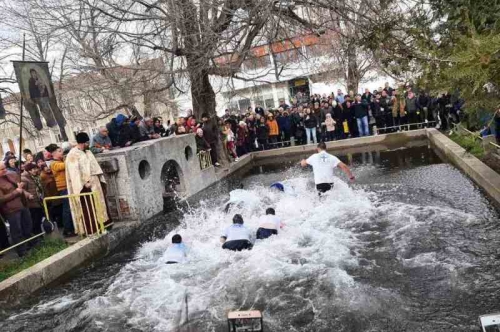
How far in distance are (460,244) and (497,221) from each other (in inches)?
48.1

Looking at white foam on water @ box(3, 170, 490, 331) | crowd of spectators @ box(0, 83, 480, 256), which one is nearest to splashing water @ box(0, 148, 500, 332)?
white foam on water @ box(3, 170, 490, 331)

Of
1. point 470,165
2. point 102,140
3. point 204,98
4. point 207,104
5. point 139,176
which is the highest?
point 204,98

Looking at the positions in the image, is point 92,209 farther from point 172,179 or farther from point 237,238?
point 172,179

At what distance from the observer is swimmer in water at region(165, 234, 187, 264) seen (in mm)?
8195

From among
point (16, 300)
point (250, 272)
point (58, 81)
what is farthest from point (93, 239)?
point (58, 81)

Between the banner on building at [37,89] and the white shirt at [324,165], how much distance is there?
641cm

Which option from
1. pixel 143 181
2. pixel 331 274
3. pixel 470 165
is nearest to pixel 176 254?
pixel 331 274

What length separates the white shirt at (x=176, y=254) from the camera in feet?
26.9

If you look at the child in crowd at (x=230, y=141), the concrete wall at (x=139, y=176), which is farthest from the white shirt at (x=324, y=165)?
the child in crowd at (x=230, y=141)

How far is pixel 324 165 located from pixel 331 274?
4.14 metres

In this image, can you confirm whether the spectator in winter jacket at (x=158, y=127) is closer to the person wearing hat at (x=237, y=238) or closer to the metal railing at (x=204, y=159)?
the metal railing at (x=204, y=159)

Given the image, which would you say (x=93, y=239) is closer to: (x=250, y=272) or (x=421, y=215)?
(x=250, y=272)

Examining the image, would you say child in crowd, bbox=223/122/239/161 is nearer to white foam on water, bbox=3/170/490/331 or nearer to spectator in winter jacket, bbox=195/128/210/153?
spectator in winter jacket, bbox=195/128/210/153

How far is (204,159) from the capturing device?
1623 centimetres
